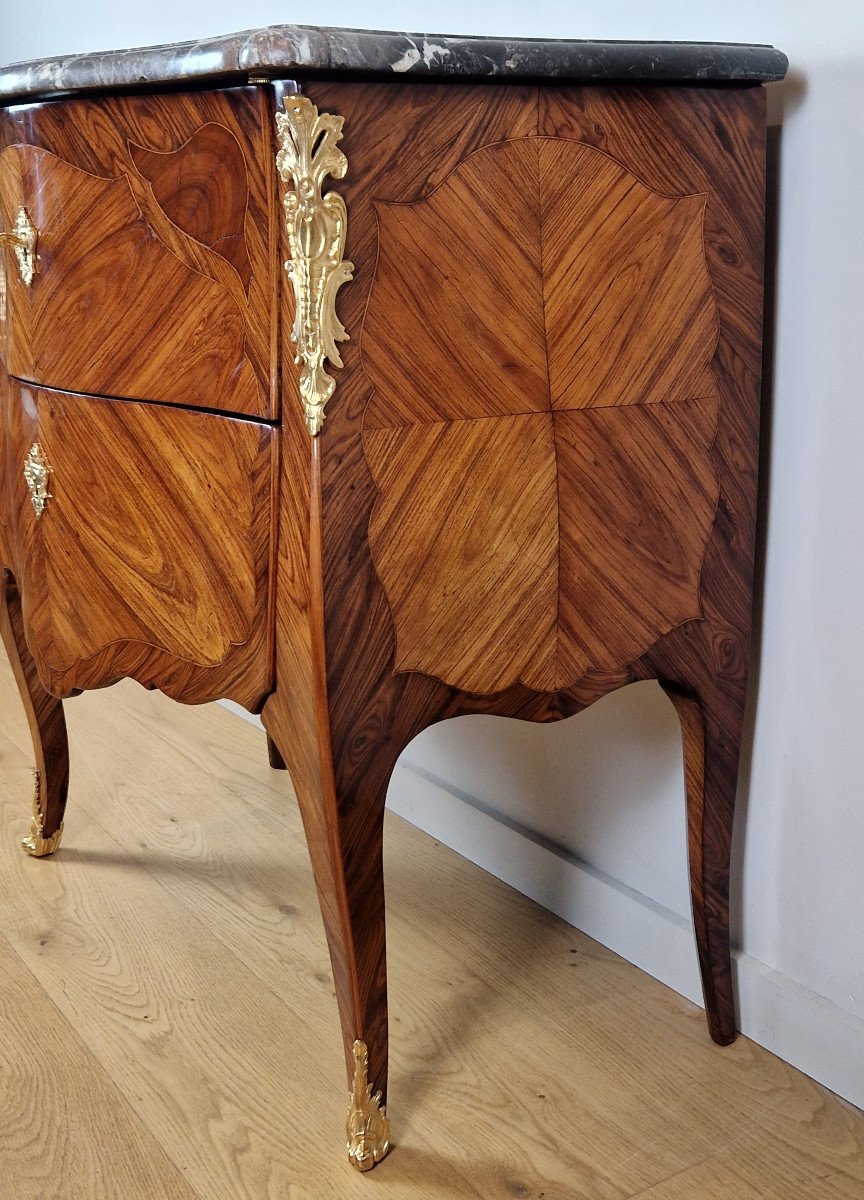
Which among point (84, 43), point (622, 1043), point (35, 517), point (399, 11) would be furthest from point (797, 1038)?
point (84, 43)

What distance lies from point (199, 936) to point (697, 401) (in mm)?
795

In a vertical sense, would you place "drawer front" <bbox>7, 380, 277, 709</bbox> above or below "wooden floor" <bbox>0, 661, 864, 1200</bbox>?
above

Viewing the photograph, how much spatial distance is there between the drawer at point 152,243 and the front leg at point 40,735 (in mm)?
404

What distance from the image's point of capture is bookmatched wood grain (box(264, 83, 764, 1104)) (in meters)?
0.85

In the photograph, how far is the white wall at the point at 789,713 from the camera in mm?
997

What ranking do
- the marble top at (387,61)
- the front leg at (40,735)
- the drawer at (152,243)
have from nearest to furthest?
1. the marble top at (387,61)
2. the drawer at (152,243)
3. the front leg at (40,735)

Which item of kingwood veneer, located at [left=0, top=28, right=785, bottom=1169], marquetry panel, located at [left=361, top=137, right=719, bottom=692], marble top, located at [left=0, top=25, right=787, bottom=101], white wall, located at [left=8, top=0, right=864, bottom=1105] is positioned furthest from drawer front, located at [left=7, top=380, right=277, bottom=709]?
white wall, located at [left=8, top=0, right=864, bottom=1105]

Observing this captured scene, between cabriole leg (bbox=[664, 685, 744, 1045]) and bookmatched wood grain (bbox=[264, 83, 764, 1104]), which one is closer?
bookmatched wood grain (bbox=[264, 83, 764, 1104])

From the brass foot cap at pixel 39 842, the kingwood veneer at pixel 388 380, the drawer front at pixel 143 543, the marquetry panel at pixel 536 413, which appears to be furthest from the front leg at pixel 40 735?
the marquetry panel at pixel 536 413

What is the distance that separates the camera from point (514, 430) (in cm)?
90

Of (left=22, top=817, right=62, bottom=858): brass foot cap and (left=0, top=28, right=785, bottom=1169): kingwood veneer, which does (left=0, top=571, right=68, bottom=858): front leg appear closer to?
(left=22, top=817, right=62, bottom=858): brass foot cap

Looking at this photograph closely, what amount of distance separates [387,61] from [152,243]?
26 cm

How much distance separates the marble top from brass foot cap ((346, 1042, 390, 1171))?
741 millimetres

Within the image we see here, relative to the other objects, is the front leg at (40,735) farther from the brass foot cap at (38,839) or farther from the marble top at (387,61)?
the marble top at (387,61)
